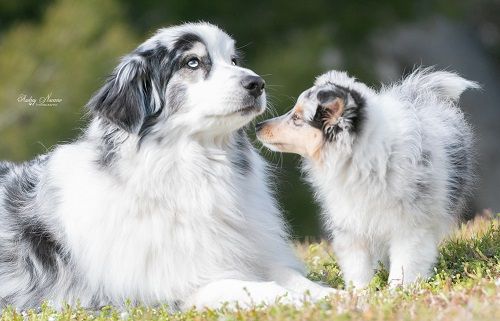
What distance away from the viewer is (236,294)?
6598mm

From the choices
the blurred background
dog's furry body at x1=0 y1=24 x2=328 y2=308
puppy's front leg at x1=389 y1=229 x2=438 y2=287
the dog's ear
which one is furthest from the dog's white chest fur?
the blurred background

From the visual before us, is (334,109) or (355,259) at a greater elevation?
(334,109)

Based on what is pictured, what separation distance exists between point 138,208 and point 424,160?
1.92 metres

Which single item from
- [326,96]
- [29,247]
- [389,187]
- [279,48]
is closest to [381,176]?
[389,187]

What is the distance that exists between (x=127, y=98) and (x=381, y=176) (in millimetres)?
1762

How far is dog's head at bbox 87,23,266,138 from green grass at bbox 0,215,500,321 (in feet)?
4.08

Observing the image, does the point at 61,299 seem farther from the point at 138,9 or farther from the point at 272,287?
the point at 138,9

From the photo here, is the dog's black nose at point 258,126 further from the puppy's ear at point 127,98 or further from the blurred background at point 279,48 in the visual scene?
the blurred background at point 279,48

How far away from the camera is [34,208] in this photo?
7.23 m

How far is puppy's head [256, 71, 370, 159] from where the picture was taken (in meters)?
6.84

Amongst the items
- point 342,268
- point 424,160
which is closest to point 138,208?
point 342,268

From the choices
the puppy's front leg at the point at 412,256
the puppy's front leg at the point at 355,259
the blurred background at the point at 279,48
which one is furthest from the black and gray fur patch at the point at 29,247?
the blurred background at the point at 279,48

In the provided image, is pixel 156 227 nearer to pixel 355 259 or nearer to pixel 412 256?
pixel 355 259

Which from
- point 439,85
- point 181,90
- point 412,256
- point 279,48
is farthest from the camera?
point 279,48
